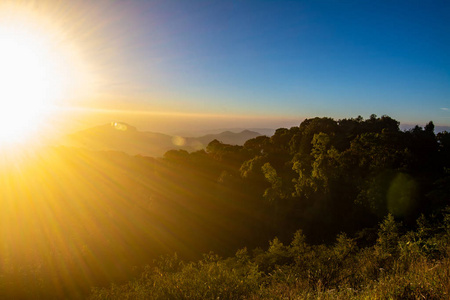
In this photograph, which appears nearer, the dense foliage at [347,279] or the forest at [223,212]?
the dense foliage at [347,279]

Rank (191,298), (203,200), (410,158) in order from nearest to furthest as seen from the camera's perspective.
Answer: (191,298)
(410,158)
(203,200)

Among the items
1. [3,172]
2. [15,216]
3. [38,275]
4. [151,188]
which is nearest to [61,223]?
[15,216]

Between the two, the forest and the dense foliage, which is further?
the forest

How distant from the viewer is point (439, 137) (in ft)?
114

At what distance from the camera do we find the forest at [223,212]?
19.7 metres

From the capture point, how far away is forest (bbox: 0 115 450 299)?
1967 cm

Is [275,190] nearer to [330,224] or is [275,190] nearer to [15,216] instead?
[330,224]

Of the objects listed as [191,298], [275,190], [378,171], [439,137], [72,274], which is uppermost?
[439,137]

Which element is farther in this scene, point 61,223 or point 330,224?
point 61,223

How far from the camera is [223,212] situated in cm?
4475

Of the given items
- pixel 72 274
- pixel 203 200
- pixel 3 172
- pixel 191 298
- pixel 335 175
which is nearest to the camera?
pixel 191 298

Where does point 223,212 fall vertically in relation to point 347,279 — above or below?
below

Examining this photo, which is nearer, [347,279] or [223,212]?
[347,279]

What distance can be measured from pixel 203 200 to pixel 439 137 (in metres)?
37.8
